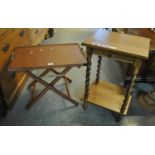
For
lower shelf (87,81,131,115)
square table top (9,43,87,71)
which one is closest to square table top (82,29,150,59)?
square table top (9,43,87,71)

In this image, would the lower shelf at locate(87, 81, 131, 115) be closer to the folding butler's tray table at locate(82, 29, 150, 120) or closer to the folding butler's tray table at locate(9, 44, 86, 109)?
the folding butler's tray table at locate(82, 29, 150, 120)

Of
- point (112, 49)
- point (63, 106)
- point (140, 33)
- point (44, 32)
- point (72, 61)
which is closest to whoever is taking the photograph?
point (112, 49)

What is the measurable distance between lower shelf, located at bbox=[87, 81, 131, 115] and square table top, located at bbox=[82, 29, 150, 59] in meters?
0.66

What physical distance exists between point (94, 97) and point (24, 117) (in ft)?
2.50

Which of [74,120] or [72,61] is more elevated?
[72,61]

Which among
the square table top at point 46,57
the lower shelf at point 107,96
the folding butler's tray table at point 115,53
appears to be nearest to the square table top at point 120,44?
the folding butler's tray table at point 115,53

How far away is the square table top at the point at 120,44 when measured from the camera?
1230 mm

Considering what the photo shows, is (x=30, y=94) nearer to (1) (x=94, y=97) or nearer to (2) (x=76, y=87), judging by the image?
(2) (x=76, y=87)

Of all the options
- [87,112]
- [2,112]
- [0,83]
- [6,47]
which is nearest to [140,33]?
[87,112]

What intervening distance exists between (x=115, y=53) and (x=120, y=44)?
11 cm

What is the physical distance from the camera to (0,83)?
1.55 metres

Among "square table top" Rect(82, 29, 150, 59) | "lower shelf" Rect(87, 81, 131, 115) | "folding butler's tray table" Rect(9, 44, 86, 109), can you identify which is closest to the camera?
"square table top" Rect(82, 29, 150, 59)

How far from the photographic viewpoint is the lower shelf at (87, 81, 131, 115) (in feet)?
5.65

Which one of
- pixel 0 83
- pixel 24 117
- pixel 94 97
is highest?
pixel 0 83
